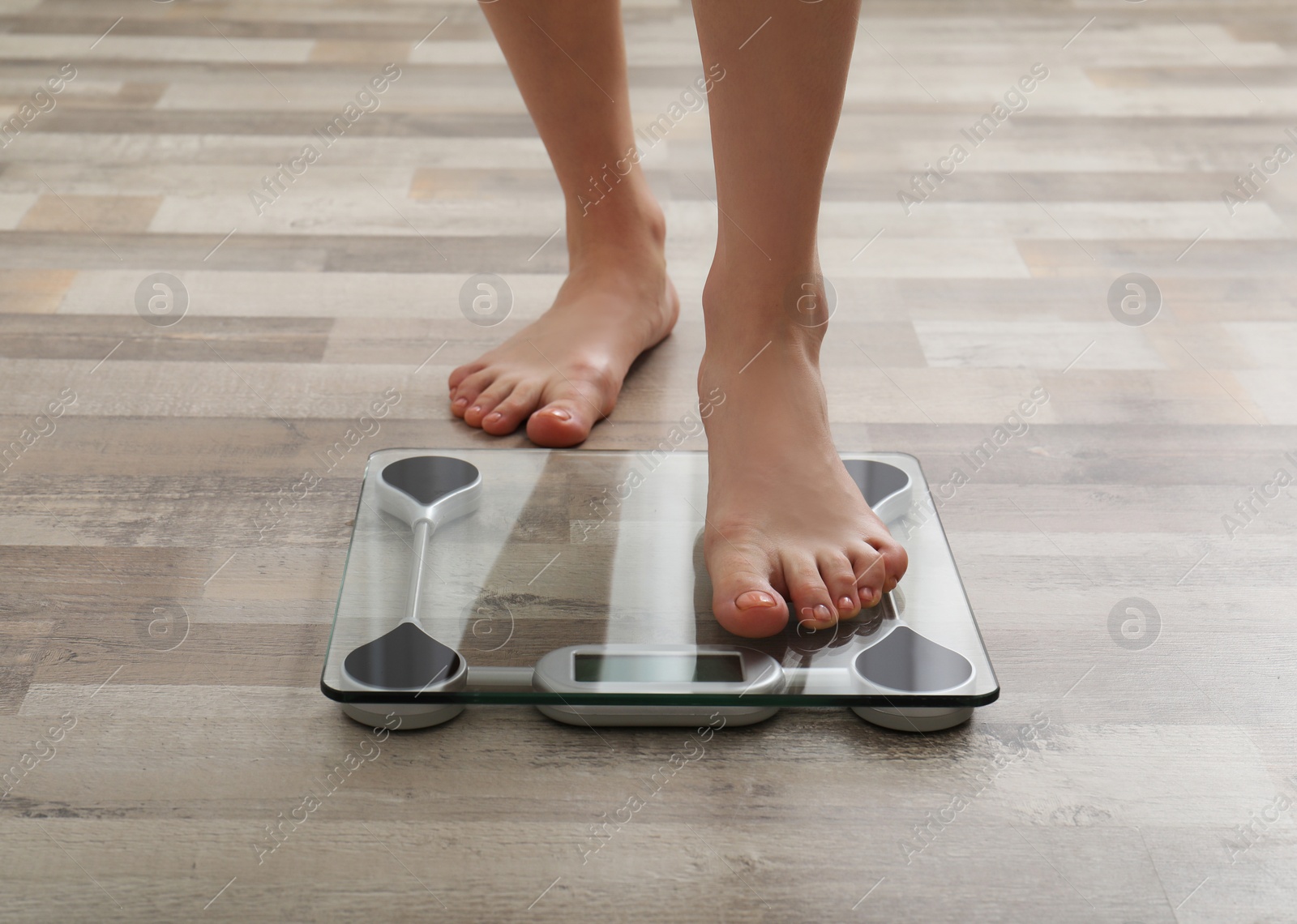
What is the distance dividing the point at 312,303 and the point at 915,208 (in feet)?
2.61

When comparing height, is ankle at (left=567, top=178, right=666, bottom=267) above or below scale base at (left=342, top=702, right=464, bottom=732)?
above

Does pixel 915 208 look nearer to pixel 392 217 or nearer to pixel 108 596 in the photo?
pixel 392 217

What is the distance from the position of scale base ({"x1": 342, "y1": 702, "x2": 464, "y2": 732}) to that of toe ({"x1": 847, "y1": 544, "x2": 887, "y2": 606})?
0.28 m

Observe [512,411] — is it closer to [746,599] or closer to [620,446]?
[620,446]

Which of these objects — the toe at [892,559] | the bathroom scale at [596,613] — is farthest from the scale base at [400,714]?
the toe at [892,559]

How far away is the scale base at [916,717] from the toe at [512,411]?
0.43m

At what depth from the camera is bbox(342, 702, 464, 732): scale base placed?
0.69m

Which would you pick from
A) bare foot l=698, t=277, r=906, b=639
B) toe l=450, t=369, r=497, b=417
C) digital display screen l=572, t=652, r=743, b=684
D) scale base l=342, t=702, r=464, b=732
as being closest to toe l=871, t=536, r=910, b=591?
bare foot l=698, t=277, r=906, b=639

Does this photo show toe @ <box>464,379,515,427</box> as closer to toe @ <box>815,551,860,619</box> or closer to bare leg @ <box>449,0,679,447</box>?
bare leg @ <box>449,0,679,447</box>

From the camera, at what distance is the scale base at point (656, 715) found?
69 cm

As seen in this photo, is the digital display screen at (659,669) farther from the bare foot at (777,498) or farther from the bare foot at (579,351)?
the bare foot at (579,351)

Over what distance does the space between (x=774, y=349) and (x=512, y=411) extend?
0.28 m

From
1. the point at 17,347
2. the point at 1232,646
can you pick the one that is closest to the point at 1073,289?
the point at 1232,646

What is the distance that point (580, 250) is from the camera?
1090mm
